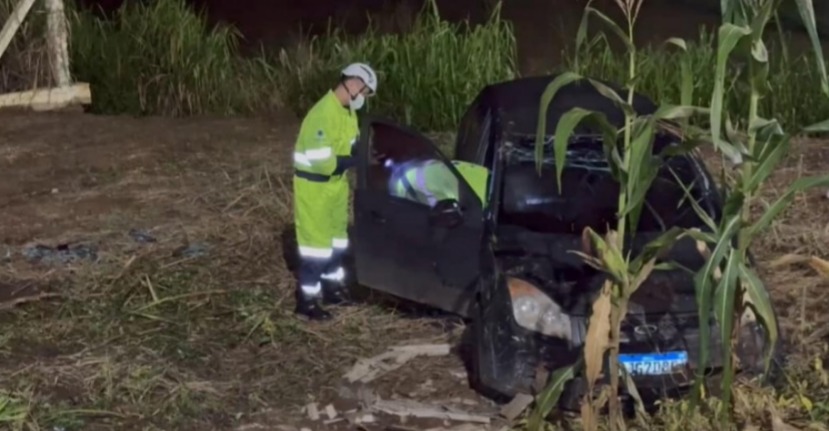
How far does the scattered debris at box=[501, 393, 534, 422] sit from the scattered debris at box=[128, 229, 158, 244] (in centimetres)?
410

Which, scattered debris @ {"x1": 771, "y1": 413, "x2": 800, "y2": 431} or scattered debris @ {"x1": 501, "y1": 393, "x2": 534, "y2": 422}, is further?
scattered debris @ {"x1": 501, "y1": 393, "x2": 534, "y2": 422}

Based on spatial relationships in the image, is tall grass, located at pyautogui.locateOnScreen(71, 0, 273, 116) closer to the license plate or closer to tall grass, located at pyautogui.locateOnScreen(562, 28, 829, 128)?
tall grass, located at pyautogui.locateOnScreen(562, 28, 829, 128)

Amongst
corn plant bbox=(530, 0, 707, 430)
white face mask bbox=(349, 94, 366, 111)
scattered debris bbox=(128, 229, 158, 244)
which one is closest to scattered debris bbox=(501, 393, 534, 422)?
corn plant bbox=(530, 0, 707, 430)

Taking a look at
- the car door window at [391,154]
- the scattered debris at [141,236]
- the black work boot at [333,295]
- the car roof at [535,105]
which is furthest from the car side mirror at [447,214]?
the scattered debris at [141,236]

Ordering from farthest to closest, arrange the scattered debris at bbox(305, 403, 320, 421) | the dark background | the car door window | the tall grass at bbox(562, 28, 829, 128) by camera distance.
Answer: the dark background, the tall grass at bbox(562, 28, 829, 128), the car door window, the scattered debris at bbox(305, 403, 320, 421)

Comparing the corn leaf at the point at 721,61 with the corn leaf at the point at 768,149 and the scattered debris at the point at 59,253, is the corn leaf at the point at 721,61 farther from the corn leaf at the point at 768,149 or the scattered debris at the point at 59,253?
the scattered debris at the point at 59,253

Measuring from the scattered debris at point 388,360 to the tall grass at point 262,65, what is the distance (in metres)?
6.07

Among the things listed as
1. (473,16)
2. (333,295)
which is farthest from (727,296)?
(473,16)

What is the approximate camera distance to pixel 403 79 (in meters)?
14.3

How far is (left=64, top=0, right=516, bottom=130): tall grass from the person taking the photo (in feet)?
46.5

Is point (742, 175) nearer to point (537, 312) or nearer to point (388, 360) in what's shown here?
point (537, 312)

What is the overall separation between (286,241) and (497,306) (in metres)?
3.33

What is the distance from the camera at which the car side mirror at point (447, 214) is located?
25.0ft

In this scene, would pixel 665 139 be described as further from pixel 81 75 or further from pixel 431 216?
pixel 81 75
